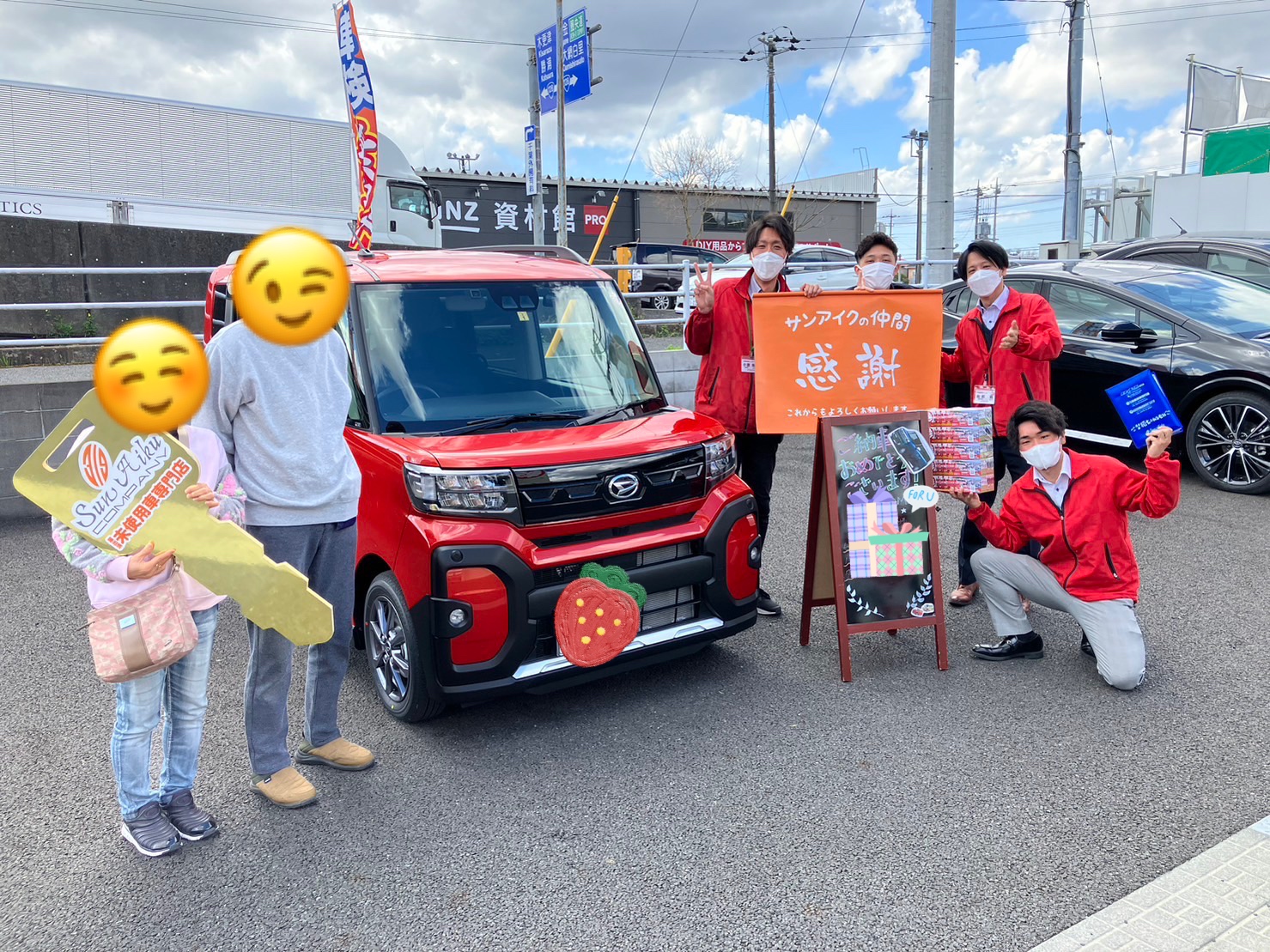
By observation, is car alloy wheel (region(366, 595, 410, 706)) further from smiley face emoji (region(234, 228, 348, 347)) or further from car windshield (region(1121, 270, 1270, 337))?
car windshield (region(1121, 270, 1270, 337))

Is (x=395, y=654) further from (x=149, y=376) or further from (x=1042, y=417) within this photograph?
(x=1042, y=417)

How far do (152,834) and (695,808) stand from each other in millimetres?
1749

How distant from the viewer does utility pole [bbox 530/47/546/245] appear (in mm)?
18062

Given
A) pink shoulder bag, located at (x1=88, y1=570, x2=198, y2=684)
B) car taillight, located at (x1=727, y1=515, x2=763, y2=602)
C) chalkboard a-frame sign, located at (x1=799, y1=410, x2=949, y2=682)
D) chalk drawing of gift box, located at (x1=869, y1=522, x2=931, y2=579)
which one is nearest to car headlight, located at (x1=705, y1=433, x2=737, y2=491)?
car taillight, located at (x1=727, y1=515, x2=763, y2=602)

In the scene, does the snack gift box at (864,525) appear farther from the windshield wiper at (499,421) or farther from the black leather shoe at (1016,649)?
the windshield wiper at (499,421)

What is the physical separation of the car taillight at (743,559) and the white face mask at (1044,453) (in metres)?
1.25

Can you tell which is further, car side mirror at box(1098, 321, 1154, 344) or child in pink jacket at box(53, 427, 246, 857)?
car side mirror at box(1098, 321, 1154, 344)

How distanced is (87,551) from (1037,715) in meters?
3.51

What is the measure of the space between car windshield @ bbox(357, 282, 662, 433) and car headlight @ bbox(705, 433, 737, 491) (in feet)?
1.59

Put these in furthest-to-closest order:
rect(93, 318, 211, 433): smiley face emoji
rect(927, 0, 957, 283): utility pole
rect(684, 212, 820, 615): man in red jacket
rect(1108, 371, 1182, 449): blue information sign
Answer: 1. rect(927, 0, 957, 283): utility pole
2. rect(684, 212, 820, 615): man in red jacket
3. rect(1108, 371, 1182, 449): blue information sign
4. rect(93, 318, 211, 433): smiley face emoji

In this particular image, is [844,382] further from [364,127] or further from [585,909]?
[364,127]

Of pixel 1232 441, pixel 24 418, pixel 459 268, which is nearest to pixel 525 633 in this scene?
pixel 459 268

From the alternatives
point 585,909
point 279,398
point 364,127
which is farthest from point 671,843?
point 364,127

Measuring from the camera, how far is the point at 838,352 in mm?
4531
